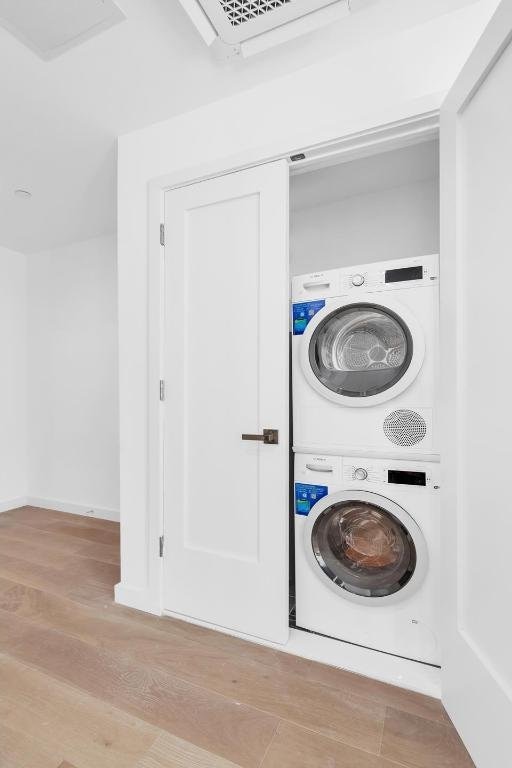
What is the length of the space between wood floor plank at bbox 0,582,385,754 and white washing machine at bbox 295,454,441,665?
27cm

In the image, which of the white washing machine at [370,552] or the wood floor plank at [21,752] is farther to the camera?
the white washing machine at [370,552]

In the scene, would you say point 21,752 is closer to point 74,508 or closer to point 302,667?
point 302,667

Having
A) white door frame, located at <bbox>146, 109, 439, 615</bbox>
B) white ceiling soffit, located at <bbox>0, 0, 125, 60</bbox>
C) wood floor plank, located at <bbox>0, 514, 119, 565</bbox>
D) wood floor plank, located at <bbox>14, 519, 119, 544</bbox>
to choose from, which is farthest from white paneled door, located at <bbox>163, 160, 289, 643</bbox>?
wood floor plank, located at <bbox>14, 519, 119, 544</bbox>

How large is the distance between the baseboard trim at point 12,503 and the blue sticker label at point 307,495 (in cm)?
323

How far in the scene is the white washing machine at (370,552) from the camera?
56.7 inches

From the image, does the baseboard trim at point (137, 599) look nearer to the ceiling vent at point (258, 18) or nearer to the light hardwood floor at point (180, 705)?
the light hardwood floor at point (180, 705)

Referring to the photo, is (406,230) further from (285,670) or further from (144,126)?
(285,670)

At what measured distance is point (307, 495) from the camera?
65.1 inches

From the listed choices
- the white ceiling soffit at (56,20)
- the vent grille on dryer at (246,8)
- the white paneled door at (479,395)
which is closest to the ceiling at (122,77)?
the white ceiling soffit at (56,20)

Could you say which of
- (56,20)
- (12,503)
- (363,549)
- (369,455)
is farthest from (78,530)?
(56,20)

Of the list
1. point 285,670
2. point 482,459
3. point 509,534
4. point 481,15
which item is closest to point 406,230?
point 481,15

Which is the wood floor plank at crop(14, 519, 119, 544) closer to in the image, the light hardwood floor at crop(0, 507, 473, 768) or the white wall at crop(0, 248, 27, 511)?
the white wall at crop(0, 248, 27, 511)

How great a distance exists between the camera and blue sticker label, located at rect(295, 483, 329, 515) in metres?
1.63

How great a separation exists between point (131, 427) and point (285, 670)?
1.28 metres
